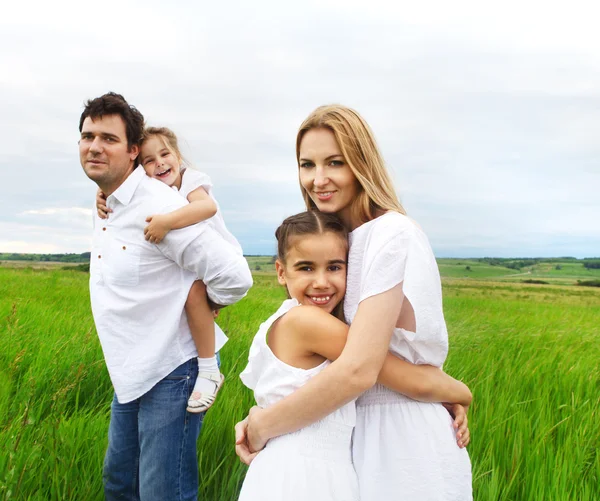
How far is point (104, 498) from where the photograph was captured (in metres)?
2.83

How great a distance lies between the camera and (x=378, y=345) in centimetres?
148

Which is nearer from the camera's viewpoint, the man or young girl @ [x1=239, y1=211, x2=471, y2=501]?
young girl @ [x1=239, y1=211, x2=471, y2=501]

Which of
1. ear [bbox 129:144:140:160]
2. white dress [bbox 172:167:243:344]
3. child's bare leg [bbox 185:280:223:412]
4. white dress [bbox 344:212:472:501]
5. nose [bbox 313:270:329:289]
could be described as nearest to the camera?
white dress [bbox 344:212:472:501]

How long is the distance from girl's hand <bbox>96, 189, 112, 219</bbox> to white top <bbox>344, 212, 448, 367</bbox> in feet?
4.91

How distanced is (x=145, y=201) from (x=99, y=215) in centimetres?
32

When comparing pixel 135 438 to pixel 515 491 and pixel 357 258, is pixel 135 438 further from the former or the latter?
pixel 515 491

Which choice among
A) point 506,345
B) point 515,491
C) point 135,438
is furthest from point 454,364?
point 135,438

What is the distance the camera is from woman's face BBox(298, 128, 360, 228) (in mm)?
1800

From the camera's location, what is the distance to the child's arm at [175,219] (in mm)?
2420

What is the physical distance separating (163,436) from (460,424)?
1.31 m

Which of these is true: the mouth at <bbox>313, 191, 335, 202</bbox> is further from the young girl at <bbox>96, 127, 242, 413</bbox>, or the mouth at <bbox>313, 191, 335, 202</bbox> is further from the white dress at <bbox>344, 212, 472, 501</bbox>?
the young girl at <bbox>96, 127, 242, 413</bbox>

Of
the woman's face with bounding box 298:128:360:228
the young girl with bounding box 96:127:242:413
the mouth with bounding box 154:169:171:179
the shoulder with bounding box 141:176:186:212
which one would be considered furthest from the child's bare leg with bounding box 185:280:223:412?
the woman's face with bounding box 298:128:360:228

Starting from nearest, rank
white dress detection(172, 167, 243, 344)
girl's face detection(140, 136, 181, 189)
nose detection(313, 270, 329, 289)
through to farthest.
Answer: nose detection(313, 270, 329, 289), white dress detection(172, 167, 243, 344), girl's face detection(140, 136, 181, 189)

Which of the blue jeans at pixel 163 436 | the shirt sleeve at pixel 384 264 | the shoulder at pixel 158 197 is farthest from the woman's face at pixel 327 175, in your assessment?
the blue jeans at pixel 163 436
